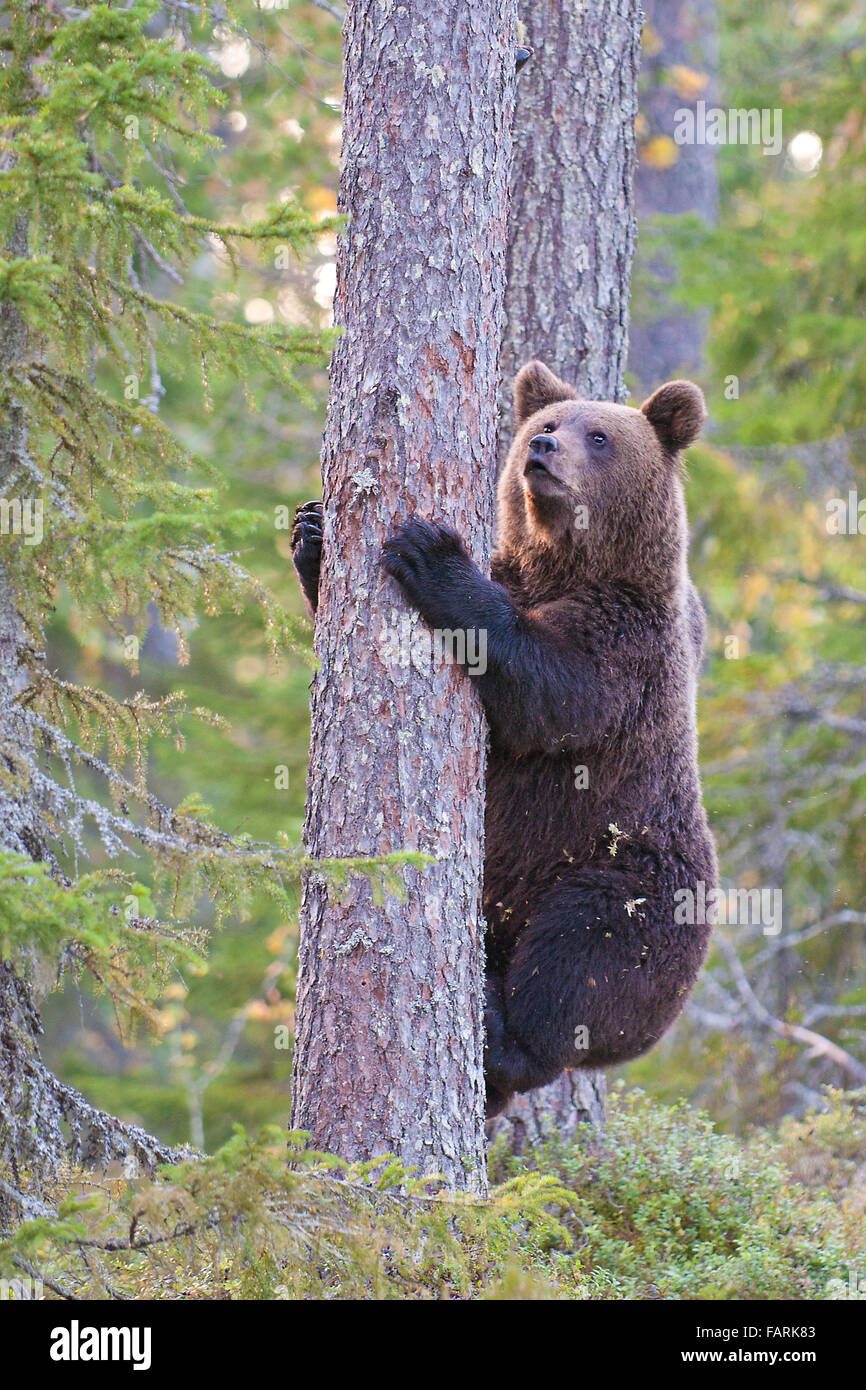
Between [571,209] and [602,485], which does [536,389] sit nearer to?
[602,485]

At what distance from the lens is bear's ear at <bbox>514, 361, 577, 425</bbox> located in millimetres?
5925

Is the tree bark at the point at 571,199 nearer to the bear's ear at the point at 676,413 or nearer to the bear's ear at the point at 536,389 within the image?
the bear's ear at the point at 536,389

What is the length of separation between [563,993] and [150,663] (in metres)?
11.5

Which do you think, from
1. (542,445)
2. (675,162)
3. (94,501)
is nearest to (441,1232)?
(94,501)

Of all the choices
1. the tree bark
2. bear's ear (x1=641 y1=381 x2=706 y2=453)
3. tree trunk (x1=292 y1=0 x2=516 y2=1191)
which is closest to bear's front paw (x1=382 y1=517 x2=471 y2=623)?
tree trunk (x1=292 y1=0 x2=516 y2=1191)

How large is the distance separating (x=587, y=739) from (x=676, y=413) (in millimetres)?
1729

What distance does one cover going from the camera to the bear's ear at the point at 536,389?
5.93m

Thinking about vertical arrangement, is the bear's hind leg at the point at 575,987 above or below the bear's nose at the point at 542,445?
below

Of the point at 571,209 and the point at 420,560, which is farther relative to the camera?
the point at 571,209

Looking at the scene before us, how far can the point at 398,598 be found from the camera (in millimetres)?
4348

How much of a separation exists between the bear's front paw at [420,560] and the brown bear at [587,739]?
0.26 m

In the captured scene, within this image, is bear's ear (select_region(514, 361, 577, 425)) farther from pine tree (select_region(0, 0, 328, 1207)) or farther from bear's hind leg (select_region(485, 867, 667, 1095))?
bear's hind leg (select_region(485, 867, 667, 1095))

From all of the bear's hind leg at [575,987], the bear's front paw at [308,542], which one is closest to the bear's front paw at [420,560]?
the bear's front paw at [308,542]

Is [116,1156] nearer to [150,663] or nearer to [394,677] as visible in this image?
[394,677]
